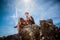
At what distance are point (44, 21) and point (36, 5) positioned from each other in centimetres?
36

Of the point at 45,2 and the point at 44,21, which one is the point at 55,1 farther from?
the point at 44,21

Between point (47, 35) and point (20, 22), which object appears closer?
point (47, 35)

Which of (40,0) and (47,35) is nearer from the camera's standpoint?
(47,35)

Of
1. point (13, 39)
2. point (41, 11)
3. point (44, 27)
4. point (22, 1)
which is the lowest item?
point (13, 39)

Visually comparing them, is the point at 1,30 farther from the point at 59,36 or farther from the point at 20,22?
the point at 59,36

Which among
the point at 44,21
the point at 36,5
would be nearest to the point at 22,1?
the point at 36,5

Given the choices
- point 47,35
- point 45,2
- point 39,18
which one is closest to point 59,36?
point 47,35

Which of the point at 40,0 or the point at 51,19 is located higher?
the point at 40,0

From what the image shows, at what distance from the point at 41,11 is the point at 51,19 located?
0.79 feet

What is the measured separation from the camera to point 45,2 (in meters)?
3.14

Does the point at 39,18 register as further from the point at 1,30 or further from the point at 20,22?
Answer: the point at 1,30

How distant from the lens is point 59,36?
2926 mm

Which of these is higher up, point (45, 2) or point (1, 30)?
point (45, 2)

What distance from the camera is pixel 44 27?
9.66ft
